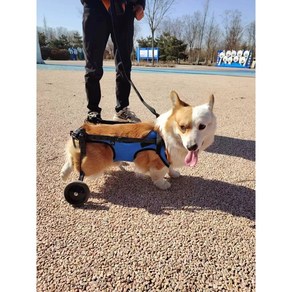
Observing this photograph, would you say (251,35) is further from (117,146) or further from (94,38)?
(94,38)

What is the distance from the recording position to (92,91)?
1.81 m

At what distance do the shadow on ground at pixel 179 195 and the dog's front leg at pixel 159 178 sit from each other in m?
0.03

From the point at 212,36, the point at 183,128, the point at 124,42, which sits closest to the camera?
the point at 212,36

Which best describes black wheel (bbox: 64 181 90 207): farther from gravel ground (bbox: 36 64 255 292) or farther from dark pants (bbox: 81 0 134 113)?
dark pants (bbox: 81 0 134 113)

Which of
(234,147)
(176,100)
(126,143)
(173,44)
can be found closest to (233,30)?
(176,100)

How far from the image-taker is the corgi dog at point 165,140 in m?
1.13

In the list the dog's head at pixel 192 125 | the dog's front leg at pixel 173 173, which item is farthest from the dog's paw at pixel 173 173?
the dog's head at pixel 192 125

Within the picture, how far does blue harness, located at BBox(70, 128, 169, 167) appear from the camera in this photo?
4.20 feet

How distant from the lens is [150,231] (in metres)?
1.08

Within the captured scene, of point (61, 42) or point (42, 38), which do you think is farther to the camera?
point (61, 42)

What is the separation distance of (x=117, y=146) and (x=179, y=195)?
454mm

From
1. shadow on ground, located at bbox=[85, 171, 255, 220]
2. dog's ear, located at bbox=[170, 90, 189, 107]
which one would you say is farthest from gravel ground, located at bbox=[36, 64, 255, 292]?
dog's ear, located at bbox=[170, 90, 189, 107]

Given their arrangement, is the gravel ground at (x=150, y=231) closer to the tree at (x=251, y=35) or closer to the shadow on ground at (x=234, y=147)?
the shadow on ground at (x=234, y=147)

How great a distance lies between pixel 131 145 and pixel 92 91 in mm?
725
